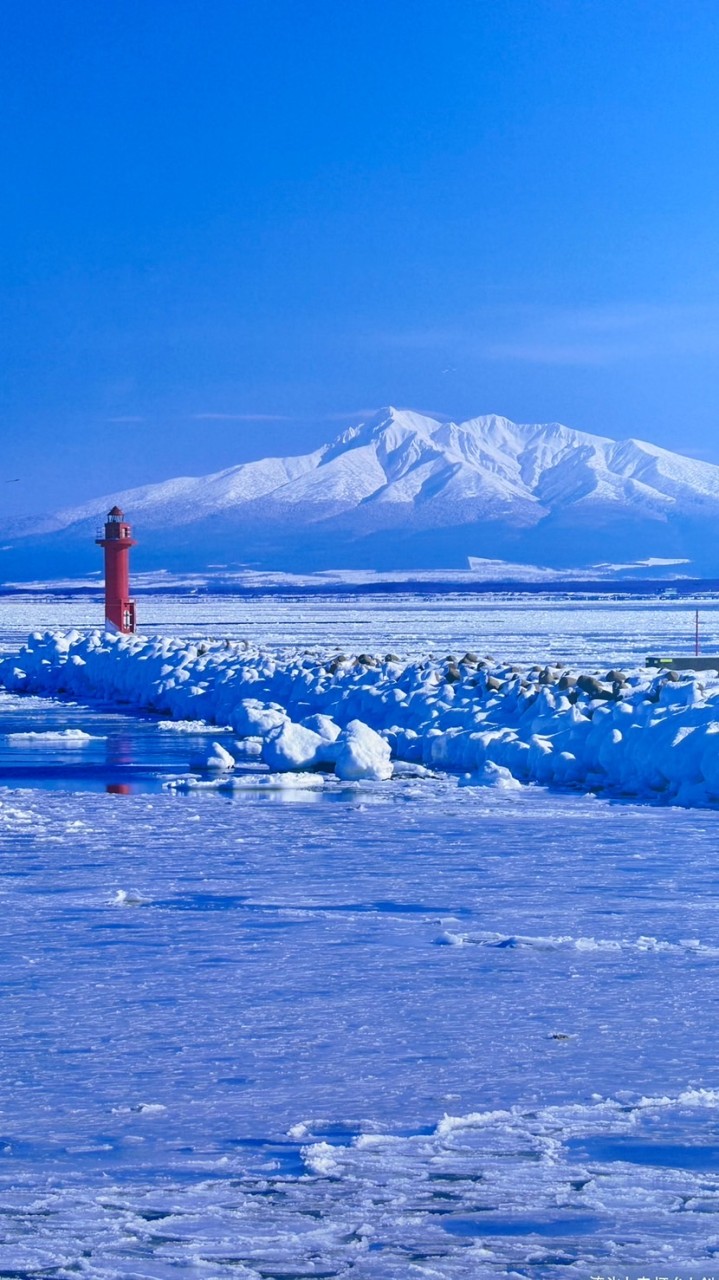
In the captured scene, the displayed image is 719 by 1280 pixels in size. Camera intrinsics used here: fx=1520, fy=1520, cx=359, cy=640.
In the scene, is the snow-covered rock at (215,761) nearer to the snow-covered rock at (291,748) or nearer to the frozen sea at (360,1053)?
the snow-covered rock at (291,748)

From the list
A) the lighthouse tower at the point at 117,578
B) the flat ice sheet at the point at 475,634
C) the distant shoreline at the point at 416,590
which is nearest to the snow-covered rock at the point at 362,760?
the flat ice sheet at the point at 475,634

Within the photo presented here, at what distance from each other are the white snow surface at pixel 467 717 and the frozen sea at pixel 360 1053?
7.28 ft

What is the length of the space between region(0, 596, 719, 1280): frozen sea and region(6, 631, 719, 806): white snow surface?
2219mm

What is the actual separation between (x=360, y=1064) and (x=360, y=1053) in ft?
0.35

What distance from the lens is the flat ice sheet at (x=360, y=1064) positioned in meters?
3.41

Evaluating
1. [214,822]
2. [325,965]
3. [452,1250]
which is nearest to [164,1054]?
[325,965]

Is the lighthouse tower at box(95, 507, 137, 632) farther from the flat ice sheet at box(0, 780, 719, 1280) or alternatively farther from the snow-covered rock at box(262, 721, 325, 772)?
the flat ice sheet at box(0, 780, 719, 1280)

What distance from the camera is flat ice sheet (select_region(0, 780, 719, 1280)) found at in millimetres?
3410

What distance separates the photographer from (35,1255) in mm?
3303

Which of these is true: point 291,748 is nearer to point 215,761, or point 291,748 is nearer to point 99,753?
point 215,761

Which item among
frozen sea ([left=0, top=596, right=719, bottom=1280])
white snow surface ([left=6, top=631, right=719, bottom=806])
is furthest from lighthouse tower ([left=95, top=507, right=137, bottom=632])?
frozen sea ([left=0, top=596, right=719, bottom=1280])

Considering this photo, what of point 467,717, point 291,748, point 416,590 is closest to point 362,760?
point 291,748

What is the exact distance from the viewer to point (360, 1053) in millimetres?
4676

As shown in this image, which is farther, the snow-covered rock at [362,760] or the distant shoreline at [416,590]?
the distant shoreline at [416,590]
